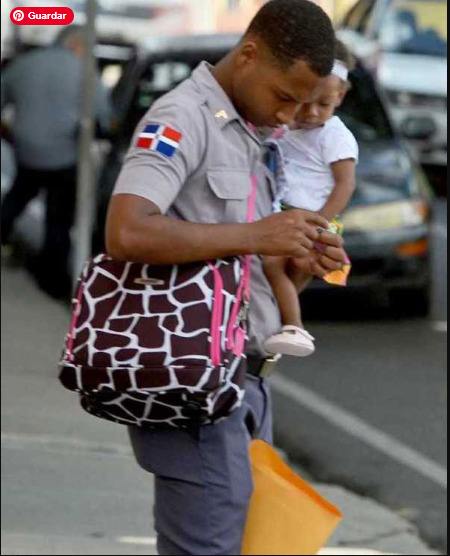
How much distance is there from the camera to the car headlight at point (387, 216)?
33.9 feet

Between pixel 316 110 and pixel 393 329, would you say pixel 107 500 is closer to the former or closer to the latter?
pixel 316 110

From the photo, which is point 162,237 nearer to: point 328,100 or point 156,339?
point 156,339

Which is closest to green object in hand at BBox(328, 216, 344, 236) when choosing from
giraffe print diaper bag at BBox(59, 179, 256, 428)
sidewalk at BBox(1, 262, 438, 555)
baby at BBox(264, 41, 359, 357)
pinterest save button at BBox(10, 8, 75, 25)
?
baby at BBox(264, 41, 359, 357)

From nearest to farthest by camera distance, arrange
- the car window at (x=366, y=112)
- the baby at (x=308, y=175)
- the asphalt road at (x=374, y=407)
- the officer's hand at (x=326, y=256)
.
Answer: the officer's hand at (x=326, y=256), the baby at (x=308, y=175), the asphalt road at (x=374, y=407), the car window at (x=366, y=112)

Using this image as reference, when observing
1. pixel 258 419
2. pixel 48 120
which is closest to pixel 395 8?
pixel 48 120

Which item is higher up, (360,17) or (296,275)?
(296,275)

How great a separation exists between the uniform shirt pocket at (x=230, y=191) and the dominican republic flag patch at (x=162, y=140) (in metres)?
0.11

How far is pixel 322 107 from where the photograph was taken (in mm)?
3605

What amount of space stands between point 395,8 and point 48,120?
9522 millimetres

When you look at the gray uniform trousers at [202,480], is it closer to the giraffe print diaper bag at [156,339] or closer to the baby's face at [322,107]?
the giraffe print diaper bag at [156,339]

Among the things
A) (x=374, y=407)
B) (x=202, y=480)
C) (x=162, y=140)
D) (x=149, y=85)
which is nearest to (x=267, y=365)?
(x=202, y=480)

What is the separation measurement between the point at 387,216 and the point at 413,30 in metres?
7.96

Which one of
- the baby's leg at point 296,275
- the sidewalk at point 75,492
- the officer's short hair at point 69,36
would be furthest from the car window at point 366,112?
the baby's leg at point 296,275

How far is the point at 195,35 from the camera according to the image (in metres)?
11.0
